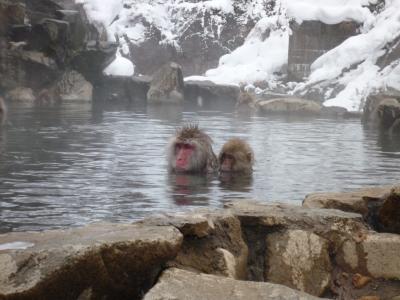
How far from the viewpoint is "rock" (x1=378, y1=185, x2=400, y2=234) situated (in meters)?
3.29

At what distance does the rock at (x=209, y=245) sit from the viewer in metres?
2.85

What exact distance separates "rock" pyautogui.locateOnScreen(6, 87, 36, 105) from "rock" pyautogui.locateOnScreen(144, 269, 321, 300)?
59.9ft

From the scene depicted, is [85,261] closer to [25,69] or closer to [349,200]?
[349,200]

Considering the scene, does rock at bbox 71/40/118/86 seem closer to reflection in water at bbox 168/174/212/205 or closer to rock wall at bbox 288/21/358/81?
rock wall at bbox 288/21/358/81

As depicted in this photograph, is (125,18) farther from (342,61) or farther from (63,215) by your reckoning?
(63,215)

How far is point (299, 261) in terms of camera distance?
120 inches

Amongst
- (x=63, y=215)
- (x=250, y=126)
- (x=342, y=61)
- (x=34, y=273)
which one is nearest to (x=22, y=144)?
(x=63, y=215)

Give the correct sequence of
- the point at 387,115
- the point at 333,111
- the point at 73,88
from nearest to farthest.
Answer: the point at 387,115 → the point at 333,111 → the point at 73,88

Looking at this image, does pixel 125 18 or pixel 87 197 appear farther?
pixel 125 18

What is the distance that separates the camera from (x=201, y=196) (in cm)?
544

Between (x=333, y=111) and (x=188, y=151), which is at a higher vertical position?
(x=188, y=151)

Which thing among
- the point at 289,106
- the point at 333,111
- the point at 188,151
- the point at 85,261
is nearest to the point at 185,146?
the point at 188,151

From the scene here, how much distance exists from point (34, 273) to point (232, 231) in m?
1.03

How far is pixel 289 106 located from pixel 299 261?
54.9 feet
